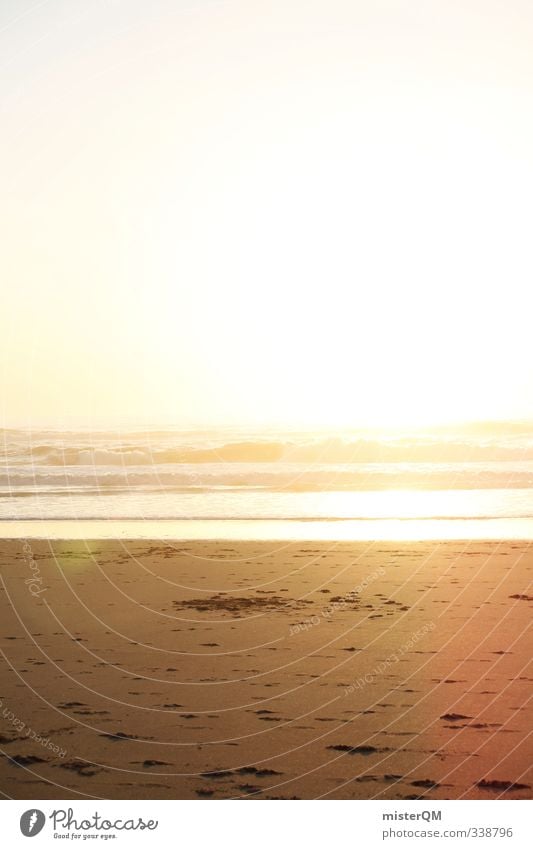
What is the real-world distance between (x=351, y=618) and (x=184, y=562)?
17.9 feet

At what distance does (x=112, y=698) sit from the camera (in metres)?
8.51

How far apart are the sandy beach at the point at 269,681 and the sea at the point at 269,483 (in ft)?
17.7

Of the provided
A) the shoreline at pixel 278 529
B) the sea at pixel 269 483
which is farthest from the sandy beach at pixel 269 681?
the sea at pixel 269 483

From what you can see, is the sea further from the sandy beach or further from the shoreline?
the sandy beach

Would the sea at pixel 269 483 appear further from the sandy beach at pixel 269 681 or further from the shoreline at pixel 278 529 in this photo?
the sandy beach at pixel 269 681

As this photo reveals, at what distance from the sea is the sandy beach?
5387 mm

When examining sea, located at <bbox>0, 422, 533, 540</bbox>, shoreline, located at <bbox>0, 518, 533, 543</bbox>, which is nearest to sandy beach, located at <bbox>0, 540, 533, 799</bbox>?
shoreline, located at <bbox>0, 518, 533, 543</bbox>

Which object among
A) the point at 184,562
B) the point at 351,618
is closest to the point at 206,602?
the point at 351,618

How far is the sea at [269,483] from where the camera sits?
843 inches

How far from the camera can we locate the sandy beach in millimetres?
6617

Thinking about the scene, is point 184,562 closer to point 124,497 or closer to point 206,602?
point 206,602

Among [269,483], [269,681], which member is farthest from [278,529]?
[269,681]

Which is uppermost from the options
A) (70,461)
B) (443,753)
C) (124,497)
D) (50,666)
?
(70,461)

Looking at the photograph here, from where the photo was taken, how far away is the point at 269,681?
8.97 m
